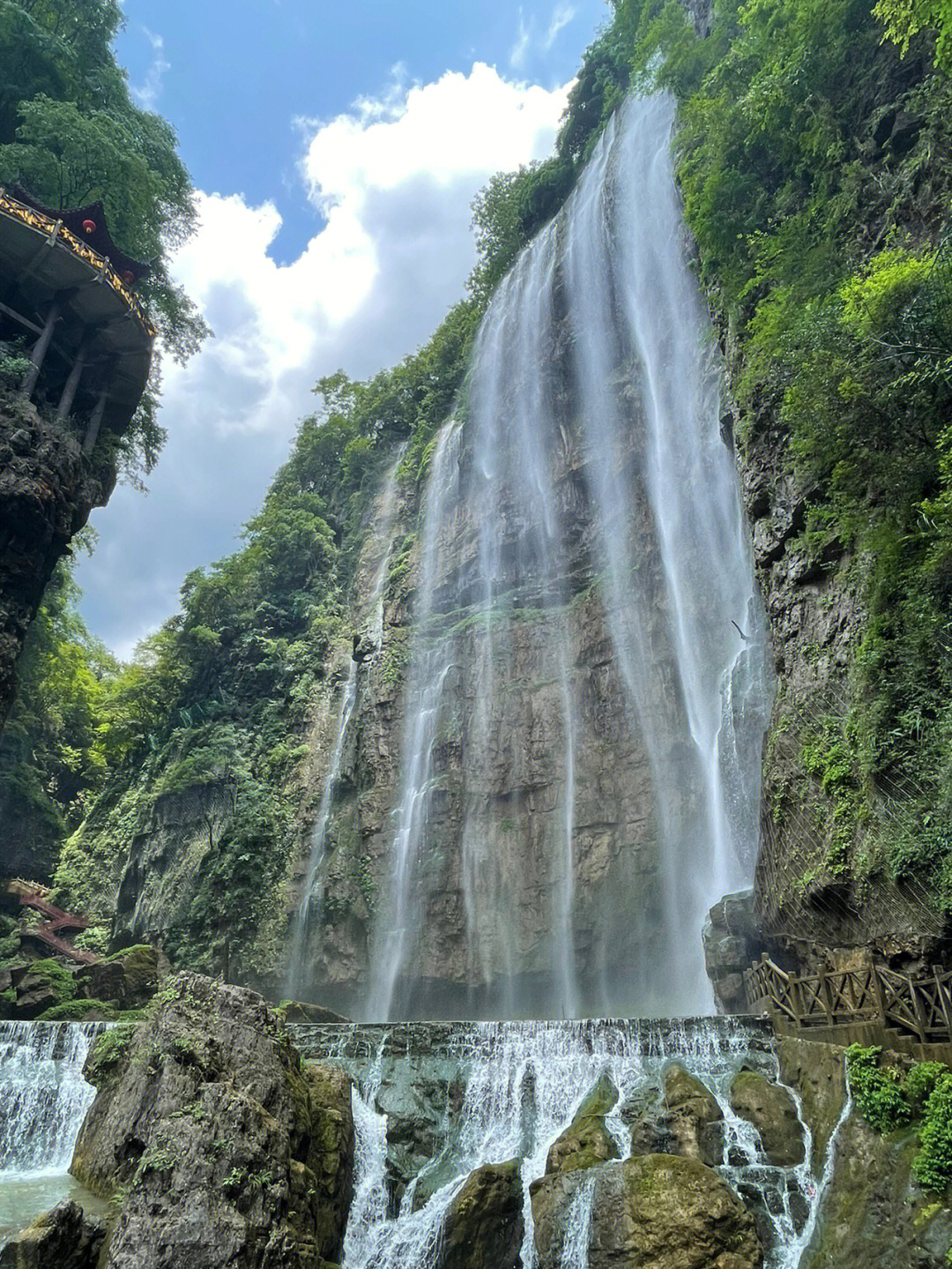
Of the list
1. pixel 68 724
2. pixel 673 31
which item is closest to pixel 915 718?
pixel 673 31

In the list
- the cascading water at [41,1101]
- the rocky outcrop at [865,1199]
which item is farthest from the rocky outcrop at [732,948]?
the cascading water at [41,1101]

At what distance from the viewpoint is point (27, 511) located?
17.6 meters

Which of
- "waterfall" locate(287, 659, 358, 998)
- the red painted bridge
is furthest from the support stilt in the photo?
the red painted bridge

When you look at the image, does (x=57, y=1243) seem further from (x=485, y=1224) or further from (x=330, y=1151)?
(x=485, y=1224)

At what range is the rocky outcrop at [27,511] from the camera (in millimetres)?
17156

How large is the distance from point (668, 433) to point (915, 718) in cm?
1822

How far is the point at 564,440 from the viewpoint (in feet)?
97.2

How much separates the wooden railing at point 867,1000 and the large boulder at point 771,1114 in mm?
1016

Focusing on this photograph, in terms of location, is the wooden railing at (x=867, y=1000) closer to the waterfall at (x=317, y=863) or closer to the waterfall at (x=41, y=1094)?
the waterfall at (x=41, y=1094)

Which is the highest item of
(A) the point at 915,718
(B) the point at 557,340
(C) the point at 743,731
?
(B) the point at 557,340

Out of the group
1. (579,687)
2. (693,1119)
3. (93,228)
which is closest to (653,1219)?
(693,1119)

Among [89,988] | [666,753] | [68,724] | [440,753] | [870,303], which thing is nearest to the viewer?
[870,303]

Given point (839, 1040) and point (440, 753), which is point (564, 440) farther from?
point (839, 1040)

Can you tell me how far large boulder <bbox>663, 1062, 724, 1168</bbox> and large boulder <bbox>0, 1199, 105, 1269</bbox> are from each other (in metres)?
6.15
